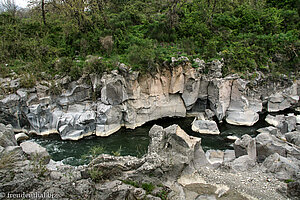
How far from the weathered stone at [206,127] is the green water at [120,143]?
1.36ft

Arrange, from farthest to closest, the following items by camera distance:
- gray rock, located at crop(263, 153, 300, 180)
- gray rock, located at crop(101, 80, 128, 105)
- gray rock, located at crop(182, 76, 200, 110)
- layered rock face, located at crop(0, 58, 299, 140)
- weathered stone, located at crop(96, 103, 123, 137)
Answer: gray rock, located at crop(182, 76, 200, 110) → gray rock, located at crop(101, 80, 128, 105) → weathered stone, located at crop(96, 103, 123, 137) → layered rock face, located at crop(0, 58, 299, 140) → gray rock, located at crop(263, 153, 300, 180)

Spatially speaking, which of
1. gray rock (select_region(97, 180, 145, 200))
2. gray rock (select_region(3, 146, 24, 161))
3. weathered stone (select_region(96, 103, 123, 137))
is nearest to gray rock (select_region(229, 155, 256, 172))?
gray rock (select_region(97, 180, 145, 200))

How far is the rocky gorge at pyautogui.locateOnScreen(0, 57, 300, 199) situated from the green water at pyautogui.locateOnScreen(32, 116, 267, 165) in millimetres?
613

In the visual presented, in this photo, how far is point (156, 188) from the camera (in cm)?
718

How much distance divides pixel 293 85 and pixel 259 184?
18605mm

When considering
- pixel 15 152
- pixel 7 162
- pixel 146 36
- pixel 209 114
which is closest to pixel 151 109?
pixel 209 114

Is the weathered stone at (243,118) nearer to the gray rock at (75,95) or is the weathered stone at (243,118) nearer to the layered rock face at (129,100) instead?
the layered rock face at (129,100)

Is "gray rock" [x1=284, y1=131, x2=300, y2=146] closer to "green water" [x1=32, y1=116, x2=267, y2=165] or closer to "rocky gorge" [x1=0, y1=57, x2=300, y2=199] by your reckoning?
"rocky gorge" [x1=0, y1=57, x2=300, y2=199]

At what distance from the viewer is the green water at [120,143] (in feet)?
47.2

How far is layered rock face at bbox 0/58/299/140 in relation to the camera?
658 inches

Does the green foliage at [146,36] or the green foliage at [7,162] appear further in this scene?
the green foliage at [146,36]

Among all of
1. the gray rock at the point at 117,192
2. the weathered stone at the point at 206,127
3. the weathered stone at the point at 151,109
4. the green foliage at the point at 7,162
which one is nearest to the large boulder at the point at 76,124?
the weathered stone at the point at 151,109

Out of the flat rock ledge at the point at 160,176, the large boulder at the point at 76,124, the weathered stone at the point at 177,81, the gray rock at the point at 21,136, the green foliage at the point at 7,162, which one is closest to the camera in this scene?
the flat rock ledge at the point at 160,176

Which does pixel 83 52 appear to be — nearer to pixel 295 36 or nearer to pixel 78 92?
pixel 78 92
